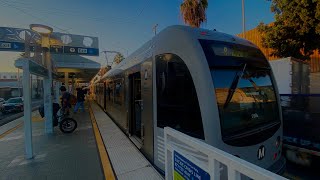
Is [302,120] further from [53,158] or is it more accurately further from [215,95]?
[53,158]

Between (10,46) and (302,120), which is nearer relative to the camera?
(302,120)

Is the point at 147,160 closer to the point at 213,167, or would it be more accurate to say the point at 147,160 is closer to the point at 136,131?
the point at 136,131

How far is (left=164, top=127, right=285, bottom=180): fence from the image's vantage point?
1.33m

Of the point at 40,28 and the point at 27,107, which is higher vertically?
the point at 40,28

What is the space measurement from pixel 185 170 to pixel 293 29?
9098 mm

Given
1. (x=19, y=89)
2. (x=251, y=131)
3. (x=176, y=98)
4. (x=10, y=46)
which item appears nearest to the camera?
(x=251, y=131)

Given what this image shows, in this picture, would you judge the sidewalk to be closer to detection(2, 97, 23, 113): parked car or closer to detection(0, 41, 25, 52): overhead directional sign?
detection(0, 41, 25, 52): overhead directional sign

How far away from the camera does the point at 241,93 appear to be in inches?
123

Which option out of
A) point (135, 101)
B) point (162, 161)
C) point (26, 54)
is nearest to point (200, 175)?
point (162, 161)

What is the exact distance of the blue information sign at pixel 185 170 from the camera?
73.1 inches

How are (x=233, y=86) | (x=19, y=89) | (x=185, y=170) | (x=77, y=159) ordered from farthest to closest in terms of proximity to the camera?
(x=19, y=89), (x=77, y=159), (x=233, y=86), (x=185, y=170)

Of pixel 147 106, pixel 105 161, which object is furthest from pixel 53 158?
pixel 147 106

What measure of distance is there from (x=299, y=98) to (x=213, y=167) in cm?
456

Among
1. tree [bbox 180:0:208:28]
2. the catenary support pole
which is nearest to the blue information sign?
the catenary support pole
